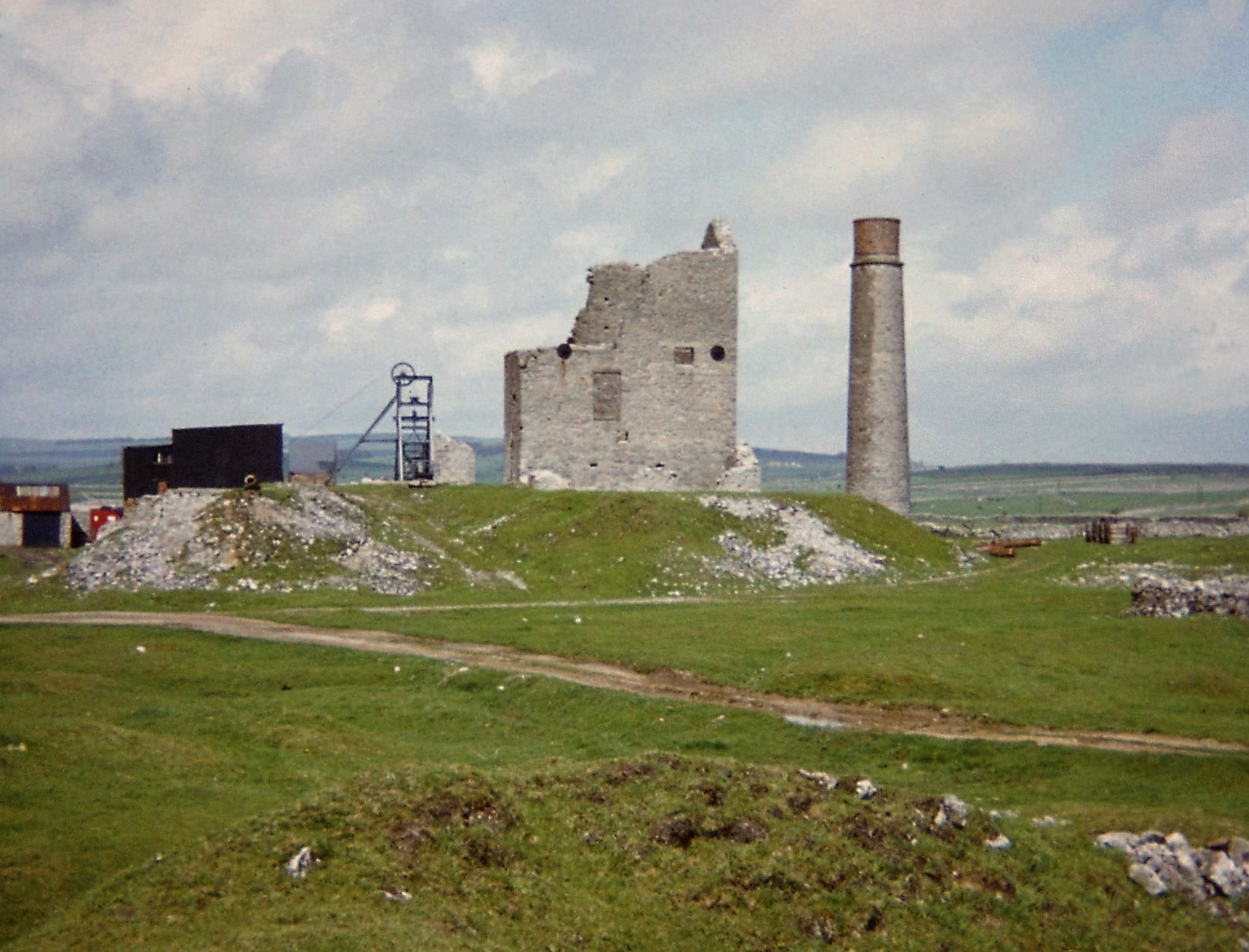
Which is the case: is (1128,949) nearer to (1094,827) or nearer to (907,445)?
(1094,827)

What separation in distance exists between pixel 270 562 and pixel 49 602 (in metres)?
5.83

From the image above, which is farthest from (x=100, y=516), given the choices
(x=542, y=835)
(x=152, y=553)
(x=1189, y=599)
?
(x=542, y=835)

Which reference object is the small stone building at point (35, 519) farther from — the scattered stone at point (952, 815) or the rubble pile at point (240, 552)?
the scattered stone at point (952, 815)

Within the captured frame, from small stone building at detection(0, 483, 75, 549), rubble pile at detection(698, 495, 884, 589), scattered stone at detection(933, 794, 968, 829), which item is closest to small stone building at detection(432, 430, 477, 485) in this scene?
rubble pile at detection(698, 495, 884, 589)

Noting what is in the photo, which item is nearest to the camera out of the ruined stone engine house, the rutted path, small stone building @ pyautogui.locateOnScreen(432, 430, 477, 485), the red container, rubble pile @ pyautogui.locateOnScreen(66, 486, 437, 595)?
the rutted path

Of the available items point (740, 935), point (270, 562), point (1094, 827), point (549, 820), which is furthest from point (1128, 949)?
point (270, 562)

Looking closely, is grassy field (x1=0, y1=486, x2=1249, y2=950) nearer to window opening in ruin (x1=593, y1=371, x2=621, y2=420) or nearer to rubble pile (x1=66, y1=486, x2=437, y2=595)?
rubble pile (x1=66, y1=486, x2=437, y2=595)

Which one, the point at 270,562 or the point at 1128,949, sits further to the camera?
the point at 270,562

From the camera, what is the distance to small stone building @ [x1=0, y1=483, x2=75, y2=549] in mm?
70875

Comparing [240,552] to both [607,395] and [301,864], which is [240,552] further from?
[301,864]

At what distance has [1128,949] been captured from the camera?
58.0 ft

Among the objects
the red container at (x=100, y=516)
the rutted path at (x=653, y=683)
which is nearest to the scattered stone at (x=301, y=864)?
the rutted path at (x=653, y=683)

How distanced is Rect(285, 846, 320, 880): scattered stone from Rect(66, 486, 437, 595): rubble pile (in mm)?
23734

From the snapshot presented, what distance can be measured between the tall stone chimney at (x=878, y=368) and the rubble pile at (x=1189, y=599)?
24.1 m
